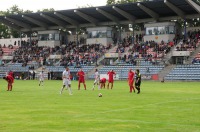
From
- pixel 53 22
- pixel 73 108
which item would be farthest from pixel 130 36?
pixel 73 108

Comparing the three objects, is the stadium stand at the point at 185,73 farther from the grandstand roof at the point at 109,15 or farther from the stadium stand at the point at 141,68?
the grandstand roof at the point at 109,15

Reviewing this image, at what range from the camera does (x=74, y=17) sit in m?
78.6

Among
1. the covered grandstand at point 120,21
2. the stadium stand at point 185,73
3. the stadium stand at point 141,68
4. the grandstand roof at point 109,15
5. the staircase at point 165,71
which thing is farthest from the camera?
the grandstand roof at point 109,15

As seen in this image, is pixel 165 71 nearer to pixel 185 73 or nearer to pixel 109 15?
pixel 185 73

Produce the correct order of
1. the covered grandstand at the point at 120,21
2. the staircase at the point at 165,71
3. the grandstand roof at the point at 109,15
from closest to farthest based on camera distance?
the staircase at the point at 165,71
the covered grandstand at the point at 120,21
the grandstand roof at the point at 109,15

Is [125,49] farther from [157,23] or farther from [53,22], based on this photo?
[53,22]

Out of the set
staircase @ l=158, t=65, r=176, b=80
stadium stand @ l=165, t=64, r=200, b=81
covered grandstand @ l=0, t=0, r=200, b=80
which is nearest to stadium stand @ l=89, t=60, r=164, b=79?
covered grandstand @ l=0, t=0, r=200, b=80

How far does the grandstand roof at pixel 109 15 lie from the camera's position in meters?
65.9

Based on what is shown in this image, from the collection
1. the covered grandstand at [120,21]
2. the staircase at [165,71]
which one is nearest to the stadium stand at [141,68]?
the covered grandstand at [120,21]

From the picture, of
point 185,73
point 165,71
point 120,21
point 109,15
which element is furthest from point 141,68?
point 120,21

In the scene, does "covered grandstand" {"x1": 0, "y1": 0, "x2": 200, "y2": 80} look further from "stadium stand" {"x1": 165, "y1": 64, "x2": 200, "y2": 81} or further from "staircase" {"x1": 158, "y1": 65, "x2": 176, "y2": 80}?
"staircase" {"x1": 158, "y1": 65, "x2": 176, "y2": 80}

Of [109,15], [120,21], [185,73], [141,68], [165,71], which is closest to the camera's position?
[185,73]

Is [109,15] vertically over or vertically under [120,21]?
over

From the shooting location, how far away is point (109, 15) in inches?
2904
